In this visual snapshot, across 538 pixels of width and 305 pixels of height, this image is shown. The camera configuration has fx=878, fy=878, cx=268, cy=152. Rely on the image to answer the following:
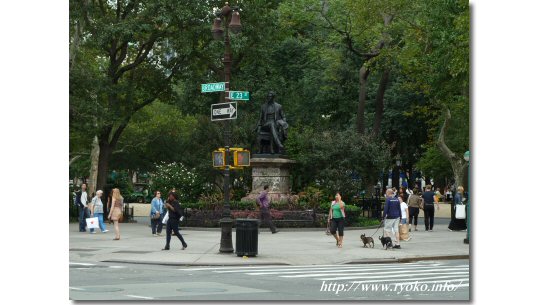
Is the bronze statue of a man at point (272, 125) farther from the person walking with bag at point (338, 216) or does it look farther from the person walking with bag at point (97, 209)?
the person walking with bag at point (338, 216)

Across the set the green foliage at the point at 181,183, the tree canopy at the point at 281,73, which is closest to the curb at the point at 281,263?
the tree canopy at the point at 281,73

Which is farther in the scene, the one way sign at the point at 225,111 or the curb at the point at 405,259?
the curb at the point at 405,259

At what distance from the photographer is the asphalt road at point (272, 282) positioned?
13.8 m

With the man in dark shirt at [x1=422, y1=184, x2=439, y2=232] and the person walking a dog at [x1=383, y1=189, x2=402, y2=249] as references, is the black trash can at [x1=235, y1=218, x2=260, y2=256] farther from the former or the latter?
the man in dark shirt at [x1=422, y1=184, x2=439, y2=232]

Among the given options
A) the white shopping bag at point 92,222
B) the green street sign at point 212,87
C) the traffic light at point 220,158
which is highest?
the green street sign at point 212,87

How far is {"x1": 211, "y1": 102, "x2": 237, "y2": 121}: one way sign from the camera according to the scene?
21.0 metres

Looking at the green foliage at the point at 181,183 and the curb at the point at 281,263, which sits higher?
the green foliage at the point at 181,183

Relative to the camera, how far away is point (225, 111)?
2117 cm

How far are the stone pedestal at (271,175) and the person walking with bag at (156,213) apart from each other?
4710 millimetres

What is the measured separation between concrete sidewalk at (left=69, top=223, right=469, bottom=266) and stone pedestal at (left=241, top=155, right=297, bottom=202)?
114 inches

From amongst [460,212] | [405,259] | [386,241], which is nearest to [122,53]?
[460,212]

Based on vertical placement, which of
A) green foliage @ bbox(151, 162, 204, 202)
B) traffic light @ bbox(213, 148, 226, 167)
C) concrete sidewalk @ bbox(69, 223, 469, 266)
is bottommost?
concrete sidewalk @ bbox(69, 223, 469, 266)

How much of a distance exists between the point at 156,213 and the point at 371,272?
12.6 meters

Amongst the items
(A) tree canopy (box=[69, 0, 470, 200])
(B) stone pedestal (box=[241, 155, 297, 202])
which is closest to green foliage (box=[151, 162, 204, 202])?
(A) tree canopy (box=[69, 0, 470, 200])
